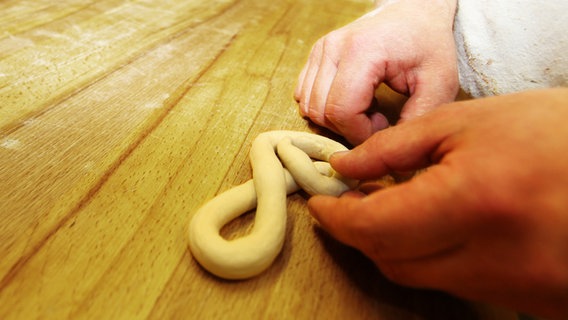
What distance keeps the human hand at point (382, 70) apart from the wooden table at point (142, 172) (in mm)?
125

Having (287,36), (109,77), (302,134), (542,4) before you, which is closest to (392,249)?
(302,134)

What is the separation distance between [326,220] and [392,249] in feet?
0.42

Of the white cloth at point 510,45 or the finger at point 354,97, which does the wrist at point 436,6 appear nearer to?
the white cloth at point 510,45

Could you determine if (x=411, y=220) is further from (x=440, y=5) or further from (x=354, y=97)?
(x=440, y=5)

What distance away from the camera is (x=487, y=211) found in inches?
15.0

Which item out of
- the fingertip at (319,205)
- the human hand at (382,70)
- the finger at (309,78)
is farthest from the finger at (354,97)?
the fingertip at (319,205)

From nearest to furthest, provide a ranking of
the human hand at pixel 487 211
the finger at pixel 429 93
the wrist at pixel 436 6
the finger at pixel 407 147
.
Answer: the human hand at pixel 487 211 → the finger at pixel 407 147 → the finger at pixel 429 93 → the wrist at pixel 436 6

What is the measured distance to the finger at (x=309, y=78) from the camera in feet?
2.91

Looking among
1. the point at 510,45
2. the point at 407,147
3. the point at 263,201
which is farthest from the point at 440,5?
the point at 263,201

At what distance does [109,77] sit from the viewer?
0.97 metres

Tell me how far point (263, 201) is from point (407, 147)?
10.4 inches

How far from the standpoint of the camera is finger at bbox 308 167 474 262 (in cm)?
40

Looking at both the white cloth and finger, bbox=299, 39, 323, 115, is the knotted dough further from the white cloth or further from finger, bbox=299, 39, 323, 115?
the white cloth

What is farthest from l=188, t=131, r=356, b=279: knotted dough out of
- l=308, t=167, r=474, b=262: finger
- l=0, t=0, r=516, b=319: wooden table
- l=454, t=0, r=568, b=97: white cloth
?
l=454, t=0, r=568, b=97: white cloth
